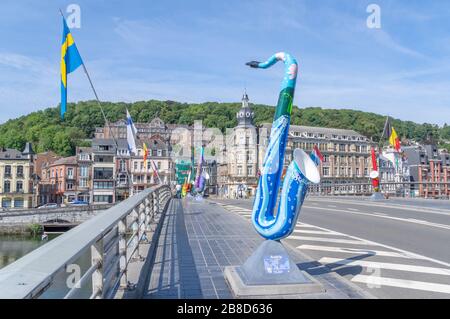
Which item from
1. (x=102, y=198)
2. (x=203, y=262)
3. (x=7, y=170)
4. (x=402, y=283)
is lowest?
(x=102, y=198)

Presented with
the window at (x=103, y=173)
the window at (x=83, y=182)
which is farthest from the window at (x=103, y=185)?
the window at (x=83, y=182)

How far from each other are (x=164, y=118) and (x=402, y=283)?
566 ft

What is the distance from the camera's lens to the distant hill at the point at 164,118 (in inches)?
4592

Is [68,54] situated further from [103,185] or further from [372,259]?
[103,185]

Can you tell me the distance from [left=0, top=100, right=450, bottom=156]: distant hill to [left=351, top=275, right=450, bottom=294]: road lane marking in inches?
4353

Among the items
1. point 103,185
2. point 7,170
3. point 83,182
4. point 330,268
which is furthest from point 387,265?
point 83,182

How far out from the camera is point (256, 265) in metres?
5.95

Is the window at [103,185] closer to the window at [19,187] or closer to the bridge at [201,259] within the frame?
the window at [19,187]

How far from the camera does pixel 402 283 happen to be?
682 centimetres

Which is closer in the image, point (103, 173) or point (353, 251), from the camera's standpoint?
point (353, 251)

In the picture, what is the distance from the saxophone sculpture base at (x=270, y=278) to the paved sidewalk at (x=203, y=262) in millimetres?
168

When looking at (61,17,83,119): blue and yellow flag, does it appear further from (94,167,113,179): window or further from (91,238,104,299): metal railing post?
(94,167,113,179): window
